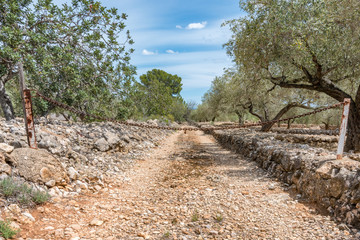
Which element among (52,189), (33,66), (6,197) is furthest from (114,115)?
(6,197)

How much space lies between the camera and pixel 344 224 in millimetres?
3221

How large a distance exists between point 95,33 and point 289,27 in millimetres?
7829

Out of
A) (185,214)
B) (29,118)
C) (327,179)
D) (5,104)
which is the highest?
(5,104)

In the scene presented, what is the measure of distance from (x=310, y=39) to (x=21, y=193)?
1002cm

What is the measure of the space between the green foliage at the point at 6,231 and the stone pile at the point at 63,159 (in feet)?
4.46

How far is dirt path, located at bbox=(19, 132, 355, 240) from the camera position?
3.18m

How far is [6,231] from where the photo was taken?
8.69 feet

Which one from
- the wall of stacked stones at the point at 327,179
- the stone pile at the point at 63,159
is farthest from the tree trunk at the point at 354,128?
the stone pile at the point at 63,159

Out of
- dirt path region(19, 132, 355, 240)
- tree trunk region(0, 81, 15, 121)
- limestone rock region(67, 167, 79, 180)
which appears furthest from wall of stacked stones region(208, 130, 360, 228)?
tree trunk region(0, 81, 15, 121)

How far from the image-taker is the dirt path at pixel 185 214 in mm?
3178

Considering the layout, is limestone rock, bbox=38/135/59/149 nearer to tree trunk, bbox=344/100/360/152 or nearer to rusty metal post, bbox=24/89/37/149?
rusty metal post, bbox=24/89/37/149

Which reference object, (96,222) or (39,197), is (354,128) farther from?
(39,197)

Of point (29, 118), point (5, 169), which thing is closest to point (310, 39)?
point (29, 118)

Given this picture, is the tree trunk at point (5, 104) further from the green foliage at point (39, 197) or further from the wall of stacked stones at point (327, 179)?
the wall of stacked stones at point (327, 179)
